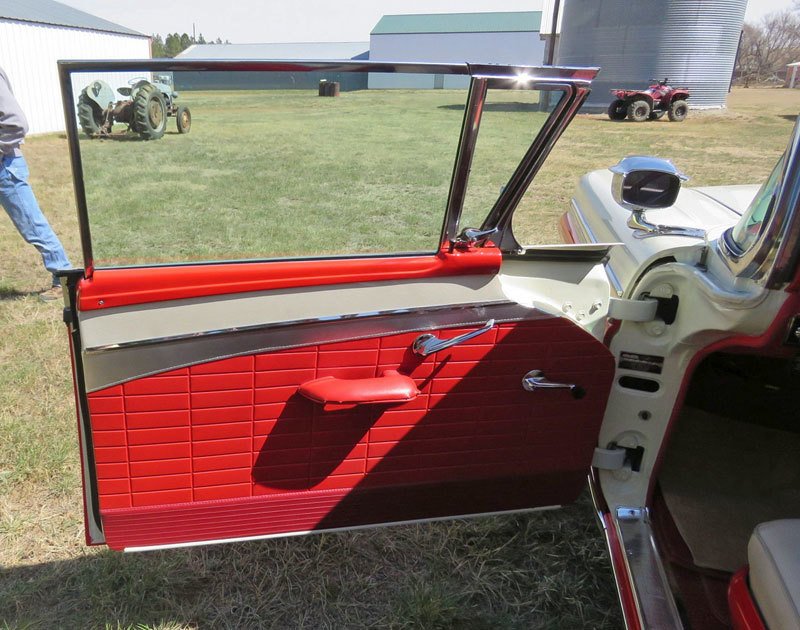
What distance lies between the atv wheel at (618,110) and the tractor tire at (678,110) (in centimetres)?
168

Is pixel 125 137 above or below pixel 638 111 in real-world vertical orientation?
above

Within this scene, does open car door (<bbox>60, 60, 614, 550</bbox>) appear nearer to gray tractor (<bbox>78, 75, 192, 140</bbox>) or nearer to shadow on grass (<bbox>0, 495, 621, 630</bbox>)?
gray tractor (<bbox>78, 75, 192, 140</bbox>)

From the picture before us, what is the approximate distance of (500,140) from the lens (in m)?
1.58

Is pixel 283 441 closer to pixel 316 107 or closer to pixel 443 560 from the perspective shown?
pixel 316 107

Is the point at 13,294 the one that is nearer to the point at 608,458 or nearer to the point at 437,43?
the point at 437,43

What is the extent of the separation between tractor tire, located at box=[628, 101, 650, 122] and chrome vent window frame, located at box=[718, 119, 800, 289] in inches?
682

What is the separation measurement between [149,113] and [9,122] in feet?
10.9

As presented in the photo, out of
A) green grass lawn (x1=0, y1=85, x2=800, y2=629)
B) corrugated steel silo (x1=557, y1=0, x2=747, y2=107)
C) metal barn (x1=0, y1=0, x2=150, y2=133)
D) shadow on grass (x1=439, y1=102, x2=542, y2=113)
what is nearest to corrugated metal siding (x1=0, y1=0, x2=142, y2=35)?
metal barn (x1=0, y1=0, x2=150, y2=133)

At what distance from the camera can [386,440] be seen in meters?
1.69

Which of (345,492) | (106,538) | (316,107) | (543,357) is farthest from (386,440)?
(316,107)

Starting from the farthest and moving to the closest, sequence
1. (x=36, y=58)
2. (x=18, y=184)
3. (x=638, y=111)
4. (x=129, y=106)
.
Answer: (x=638, y=111) → (x=36, y=58) → (x=18, y=184) → (x=129, y=106)

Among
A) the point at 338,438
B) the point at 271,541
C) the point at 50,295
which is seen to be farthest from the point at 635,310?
the point at 50,295

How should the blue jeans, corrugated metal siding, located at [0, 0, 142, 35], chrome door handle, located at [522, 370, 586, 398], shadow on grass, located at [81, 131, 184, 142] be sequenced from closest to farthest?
shadow on grass, located at [81, 131, 184, 142] < chrome door handle, located at [522, 370, 586, 398] < the blue jeans < corrugated metal siding, located at [0, 0, 142, 35]

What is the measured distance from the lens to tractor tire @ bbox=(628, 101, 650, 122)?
17050 mm
